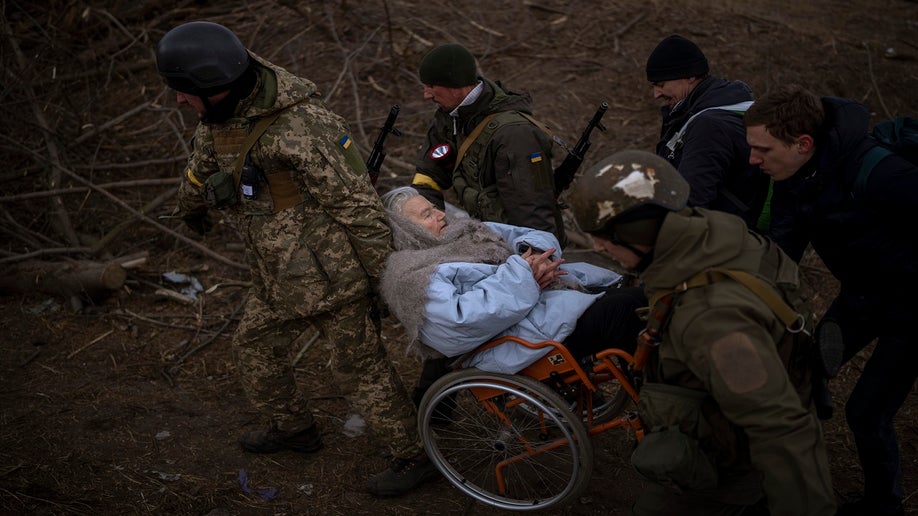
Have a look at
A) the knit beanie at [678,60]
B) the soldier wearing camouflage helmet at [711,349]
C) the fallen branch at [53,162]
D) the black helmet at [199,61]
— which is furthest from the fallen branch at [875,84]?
the fallen branch at [53,162]

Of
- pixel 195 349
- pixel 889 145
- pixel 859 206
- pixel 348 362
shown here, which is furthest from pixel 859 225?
pixel 195 349

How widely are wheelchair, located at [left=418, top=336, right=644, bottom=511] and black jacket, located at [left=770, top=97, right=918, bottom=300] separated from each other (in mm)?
1033

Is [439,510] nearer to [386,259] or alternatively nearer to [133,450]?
[386,259]

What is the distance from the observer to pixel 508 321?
297 centimetres

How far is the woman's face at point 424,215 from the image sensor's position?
11.2 feet

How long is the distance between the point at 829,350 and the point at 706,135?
5.03 ft

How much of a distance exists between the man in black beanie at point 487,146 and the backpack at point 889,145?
1.42 meters

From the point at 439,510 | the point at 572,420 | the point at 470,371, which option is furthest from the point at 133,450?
the point at 572,420

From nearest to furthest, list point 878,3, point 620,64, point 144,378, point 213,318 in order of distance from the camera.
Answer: point 144,378
point 213,318
point 620,64
point 878,3

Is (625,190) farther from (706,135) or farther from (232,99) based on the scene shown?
(232,99)

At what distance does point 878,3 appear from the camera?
977 centimetres

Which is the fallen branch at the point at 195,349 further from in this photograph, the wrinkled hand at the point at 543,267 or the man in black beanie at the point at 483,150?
the wrinkled hand at the point at 543,267

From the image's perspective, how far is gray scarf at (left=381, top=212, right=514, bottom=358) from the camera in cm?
306

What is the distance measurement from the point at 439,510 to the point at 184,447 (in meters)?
1.61
